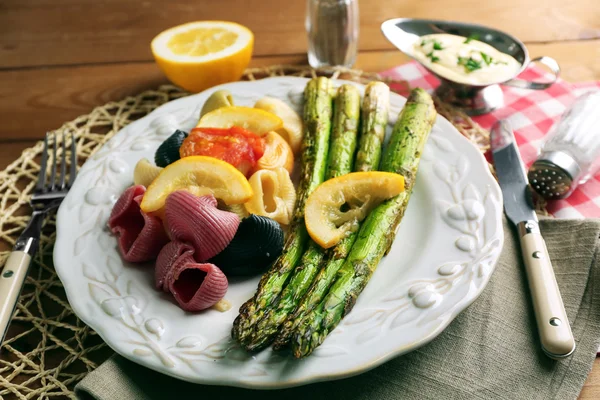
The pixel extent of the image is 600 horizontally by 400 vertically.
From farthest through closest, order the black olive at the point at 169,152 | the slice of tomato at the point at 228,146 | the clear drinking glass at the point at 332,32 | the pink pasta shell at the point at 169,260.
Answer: the clear drinking glass at the point at 332,32
the black olive at the point at 169,152
the slice of tomato at the point at 228,146
the pink pasta shell at the point at 169,260

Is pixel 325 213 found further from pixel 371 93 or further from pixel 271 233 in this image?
pixel 371 93

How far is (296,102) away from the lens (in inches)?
130

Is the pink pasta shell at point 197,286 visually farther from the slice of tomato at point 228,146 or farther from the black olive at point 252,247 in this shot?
the slice of tomato at point 228,146

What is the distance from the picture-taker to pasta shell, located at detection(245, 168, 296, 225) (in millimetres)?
2553

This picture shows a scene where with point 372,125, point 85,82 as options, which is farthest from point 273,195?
point 85,82

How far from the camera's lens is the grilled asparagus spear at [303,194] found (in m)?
2.17

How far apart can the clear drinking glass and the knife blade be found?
3.60 ft

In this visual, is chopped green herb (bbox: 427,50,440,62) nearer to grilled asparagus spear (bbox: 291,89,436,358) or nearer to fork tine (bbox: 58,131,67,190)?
A: grilled asparagus spear (bbox: 291,89,436,358)

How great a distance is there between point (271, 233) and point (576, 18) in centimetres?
307

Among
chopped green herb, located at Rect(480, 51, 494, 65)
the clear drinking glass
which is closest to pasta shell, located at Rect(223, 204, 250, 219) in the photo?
the clear drinking glass

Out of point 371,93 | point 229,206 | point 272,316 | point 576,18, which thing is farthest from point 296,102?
point 576,18

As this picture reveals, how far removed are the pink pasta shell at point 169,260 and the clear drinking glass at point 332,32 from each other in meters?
1.90

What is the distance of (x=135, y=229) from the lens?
2625mm

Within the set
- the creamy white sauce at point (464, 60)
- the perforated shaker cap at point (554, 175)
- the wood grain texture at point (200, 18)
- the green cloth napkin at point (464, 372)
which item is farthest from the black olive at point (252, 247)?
the wood grain texture at point (200, 18)
